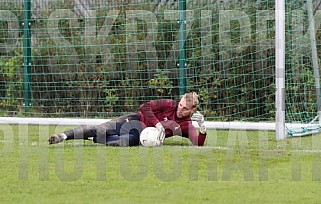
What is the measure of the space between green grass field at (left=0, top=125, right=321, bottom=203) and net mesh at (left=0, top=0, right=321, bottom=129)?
254 cm

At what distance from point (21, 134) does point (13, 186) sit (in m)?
4.33

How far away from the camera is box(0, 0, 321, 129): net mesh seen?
491 inches

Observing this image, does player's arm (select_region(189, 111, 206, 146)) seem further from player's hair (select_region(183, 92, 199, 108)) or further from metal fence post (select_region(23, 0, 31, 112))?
metal fence post (select_region(23, 0, 31, 112))

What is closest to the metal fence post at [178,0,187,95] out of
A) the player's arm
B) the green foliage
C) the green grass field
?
the green foliage

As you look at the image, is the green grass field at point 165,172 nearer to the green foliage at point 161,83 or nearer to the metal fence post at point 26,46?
the green foliage at point 161,83

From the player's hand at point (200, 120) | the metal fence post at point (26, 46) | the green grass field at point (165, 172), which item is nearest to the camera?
the green grass field at point (165, 172)

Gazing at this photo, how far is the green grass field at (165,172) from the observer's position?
631 centimetres

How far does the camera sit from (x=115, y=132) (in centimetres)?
955

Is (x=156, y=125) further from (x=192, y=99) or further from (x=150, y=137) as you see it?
(x=192, y=99)

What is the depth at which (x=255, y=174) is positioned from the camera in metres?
7.29

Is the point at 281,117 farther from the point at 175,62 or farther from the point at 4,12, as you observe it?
the point at 4,12

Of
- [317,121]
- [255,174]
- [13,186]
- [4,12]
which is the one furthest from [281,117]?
[4,12]

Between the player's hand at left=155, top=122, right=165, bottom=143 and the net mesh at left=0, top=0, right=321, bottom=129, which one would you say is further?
the net mesh at left=0, top=0, right=321, bottom=129

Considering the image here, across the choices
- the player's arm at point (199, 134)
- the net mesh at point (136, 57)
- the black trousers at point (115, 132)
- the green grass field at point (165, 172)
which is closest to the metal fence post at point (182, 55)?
the net mesh at point (136, 57)
